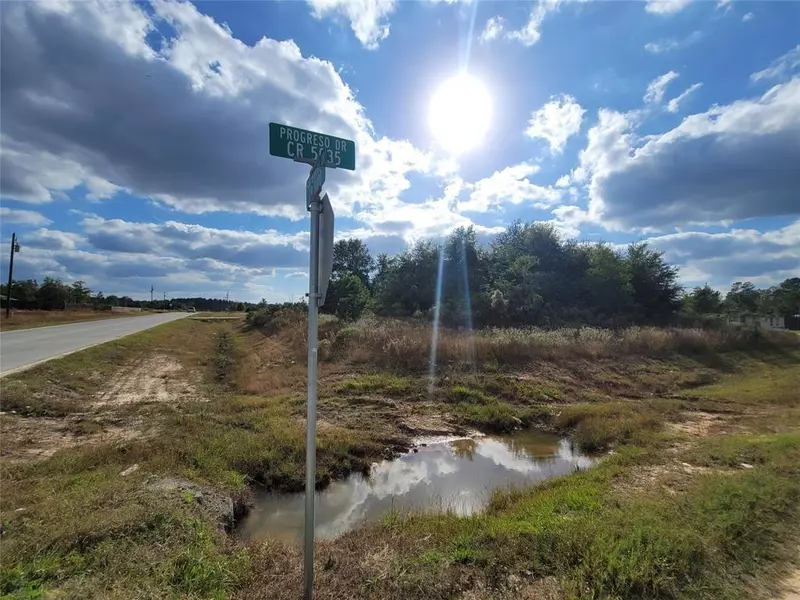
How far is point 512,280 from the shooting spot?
97.5ft

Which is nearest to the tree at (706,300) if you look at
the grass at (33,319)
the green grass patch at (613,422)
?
the green grass patch at (613,422)

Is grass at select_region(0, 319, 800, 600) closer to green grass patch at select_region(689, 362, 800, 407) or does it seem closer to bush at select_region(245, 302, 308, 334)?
green grass patch at select_region(689, 362, 800, 407)

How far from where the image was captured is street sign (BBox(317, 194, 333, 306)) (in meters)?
2.64

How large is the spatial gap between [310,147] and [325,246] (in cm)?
70

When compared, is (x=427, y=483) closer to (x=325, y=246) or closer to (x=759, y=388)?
(x=325, y=246)

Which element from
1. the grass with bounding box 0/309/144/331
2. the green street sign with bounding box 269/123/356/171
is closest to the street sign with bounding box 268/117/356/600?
the green street sign with bounding box 269/123/356/171

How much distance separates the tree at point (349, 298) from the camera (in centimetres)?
2845

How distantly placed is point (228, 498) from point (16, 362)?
10.8 meters

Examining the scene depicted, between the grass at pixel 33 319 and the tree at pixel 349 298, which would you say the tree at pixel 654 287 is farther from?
the grass at pixel 33 319

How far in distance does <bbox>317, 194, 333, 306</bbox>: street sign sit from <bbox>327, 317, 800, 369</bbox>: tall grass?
12284 millimetres

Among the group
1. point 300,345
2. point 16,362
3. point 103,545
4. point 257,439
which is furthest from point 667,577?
point 300,345

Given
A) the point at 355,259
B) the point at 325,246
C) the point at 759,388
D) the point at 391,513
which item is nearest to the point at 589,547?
the point at 391,513

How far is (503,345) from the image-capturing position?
16.2 meters

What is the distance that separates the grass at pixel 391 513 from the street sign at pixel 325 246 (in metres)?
2.21
